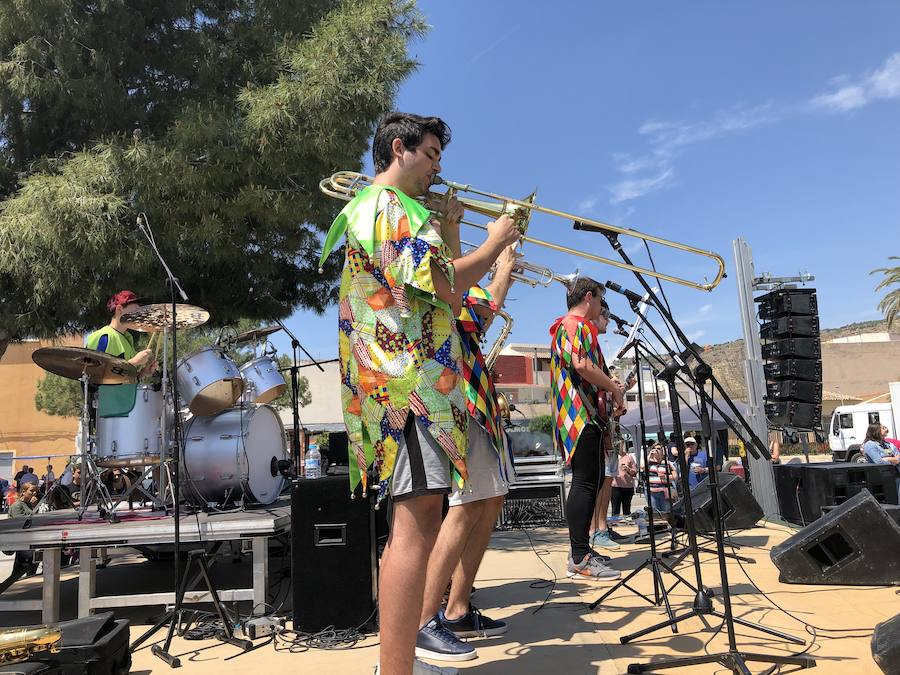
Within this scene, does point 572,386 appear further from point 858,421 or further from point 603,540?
point 858,421

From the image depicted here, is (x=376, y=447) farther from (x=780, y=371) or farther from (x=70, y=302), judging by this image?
(x=780, y=371)

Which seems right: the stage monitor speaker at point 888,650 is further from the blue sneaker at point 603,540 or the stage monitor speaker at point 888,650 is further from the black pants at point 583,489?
the blue sneaker at point 603,540

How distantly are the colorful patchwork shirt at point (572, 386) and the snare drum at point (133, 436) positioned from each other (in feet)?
9.91

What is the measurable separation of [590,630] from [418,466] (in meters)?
1.72

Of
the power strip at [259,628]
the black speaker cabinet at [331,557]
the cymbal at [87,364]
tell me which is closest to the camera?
the black speaker cabinet at [331,557]

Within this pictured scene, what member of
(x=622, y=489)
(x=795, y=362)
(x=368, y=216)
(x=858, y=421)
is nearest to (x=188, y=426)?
(x=368, y=216)

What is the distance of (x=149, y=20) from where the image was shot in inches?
308

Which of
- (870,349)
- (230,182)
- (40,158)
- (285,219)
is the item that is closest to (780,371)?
(285,219)

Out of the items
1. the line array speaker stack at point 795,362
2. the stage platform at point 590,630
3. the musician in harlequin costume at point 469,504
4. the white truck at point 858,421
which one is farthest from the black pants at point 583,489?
the white truck at point 858,421

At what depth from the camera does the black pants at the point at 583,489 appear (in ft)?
14.3

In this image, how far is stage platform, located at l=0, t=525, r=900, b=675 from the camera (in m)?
2.73

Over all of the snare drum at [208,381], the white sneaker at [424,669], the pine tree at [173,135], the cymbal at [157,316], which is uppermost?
the pine tree at [173,135]

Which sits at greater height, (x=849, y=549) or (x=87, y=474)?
(x=87, y=474)

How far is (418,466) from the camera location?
2059 mm
